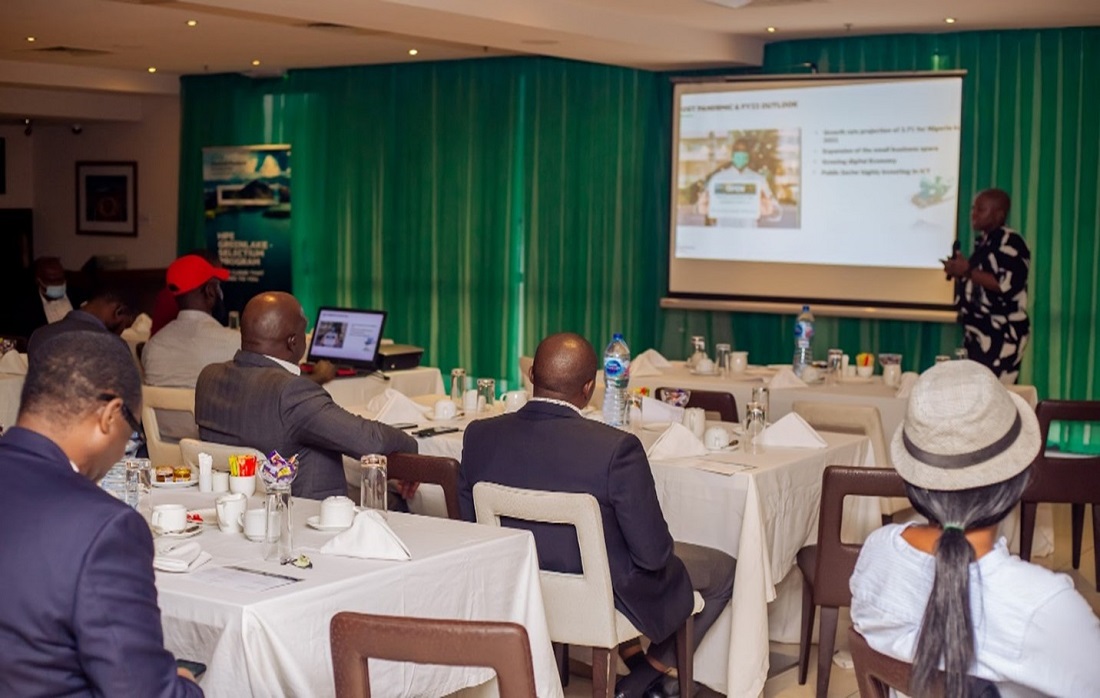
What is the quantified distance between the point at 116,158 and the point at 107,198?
1.47ft

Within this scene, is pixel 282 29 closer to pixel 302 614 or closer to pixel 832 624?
pixel 832 624

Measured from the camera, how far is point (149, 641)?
2.30 metres

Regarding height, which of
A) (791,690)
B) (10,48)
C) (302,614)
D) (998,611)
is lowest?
(791,690)

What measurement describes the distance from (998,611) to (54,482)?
154cm

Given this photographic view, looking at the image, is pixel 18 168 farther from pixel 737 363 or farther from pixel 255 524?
pixel 255 524

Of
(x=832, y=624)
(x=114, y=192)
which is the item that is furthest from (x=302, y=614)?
(x=114, y=192)

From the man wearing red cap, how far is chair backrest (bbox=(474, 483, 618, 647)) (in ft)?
9.11

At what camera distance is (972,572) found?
240cm

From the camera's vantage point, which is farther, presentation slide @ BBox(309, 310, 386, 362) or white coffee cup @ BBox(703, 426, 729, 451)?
presentation slide @ BBox(309, 310, 386, 362)

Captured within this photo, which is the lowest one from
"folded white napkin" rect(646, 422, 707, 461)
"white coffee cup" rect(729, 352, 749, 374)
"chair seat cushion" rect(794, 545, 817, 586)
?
"chair seat cushion" rect(794, 545, 817, 586)

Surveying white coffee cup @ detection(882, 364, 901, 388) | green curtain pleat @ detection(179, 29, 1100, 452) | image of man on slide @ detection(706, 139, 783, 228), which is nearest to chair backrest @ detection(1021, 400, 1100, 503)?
white coffee cup @ detection(882, 364, 901, 388)

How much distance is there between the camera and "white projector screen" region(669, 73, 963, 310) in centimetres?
959

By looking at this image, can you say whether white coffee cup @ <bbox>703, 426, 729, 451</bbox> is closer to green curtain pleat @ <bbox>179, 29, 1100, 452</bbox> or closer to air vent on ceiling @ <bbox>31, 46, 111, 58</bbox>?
green curtain pleat @ <bbox>179, 29, 1100, 452</bbox>

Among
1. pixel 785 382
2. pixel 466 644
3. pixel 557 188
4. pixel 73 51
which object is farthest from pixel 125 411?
pixel 73 51
